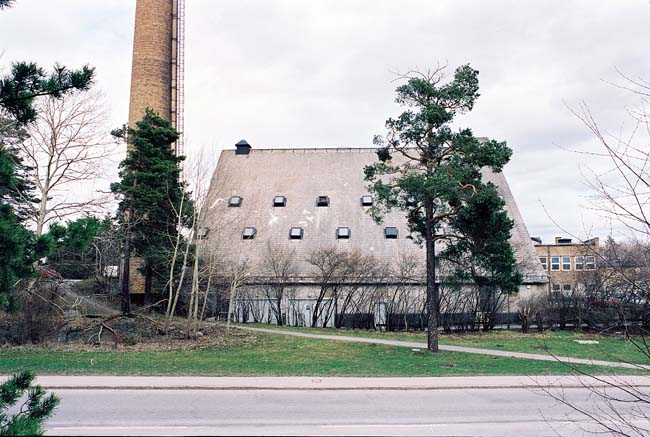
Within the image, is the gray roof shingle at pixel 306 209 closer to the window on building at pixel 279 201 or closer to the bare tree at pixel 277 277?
the window on building at pixel 279 201

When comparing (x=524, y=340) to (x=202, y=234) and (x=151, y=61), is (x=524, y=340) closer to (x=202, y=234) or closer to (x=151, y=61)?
(x=202, y=234)

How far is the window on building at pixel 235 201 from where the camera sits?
39506mm

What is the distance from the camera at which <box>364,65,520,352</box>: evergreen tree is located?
19.7 meters

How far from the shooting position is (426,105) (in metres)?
20.6

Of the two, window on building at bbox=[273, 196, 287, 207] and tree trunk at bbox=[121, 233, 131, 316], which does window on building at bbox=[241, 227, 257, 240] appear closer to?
window on building at bbox=[273, 196, 287, 207]

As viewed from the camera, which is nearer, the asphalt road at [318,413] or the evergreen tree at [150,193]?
the asphalt road at [318,413]

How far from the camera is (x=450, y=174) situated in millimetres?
19719

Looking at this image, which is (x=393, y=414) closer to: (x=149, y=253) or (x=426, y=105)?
(x=426, y=105)

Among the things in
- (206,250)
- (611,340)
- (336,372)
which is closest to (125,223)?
(206,250)

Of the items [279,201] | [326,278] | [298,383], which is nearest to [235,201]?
[279,201]

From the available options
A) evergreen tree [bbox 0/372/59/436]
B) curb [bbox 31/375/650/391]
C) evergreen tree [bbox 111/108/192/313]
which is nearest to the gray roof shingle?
evergreen tree [bbox 111/108/192/313]

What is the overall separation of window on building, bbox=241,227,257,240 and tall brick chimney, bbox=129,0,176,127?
30.7ft

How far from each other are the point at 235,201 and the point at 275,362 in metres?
23.1

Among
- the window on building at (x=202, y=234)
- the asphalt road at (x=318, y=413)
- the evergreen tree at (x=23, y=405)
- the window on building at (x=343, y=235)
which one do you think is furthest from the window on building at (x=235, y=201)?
the evergreen tree at (x=23, y=405)
